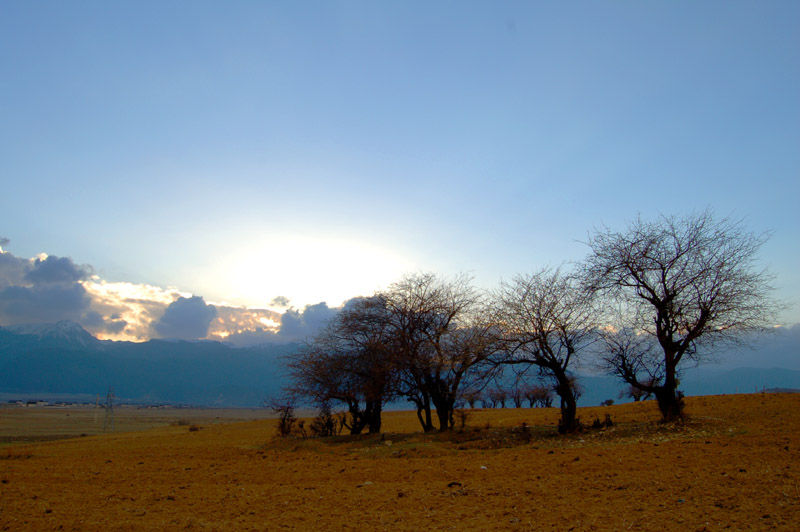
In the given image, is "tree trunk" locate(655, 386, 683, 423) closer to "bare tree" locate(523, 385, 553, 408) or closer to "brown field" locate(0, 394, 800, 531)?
"brown field" locate(0, 394, 800, 531)

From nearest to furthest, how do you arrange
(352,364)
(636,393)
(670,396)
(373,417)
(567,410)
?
1. (670,396)
2. (567,410)
3. (352,364)
4. (373,417)
5. (636,393)

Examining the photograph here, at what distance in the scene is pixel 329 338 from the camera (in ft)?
82.1

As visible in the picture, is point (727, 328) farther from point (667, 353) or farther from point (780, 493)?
point (780, 493)

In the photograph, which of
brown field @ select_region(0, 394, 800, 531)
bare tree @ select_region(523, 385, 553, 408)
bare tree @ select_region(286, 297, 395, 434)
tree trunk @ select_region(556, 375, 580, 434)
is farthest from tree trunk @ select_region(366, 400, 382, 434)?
bare tree @ select_region(523, 385, 553, 408)

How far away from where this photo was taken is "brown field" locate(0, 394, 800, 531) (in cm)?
818

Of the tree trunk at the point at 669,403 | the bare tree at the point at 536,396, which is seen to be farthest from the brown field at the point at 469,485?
the bare tree at the point at 536,396

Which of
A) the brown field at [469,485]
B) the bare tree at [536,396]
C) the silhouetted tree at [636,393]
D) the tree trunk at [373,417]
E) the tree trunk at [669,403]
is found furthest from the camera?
the bare tree at [536,396]

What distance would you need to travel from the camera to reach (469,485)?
11078 millimetres

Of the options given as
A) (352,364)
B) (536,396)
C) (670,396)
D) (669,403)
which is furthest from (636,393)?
(352,364)

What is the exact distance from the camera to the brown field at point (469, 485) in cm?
818

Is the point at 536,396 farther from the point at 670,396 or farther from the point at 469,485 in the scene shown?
the point at 469,485

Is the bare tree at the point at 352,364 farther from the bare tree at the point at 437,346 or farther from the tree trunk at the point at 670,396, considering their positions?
the tree trunk at the point at 670,396

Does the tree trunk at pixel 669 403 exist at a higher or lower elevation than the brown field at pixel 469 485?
higher

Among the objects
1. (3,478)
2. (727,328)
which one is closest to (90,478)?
(3,478)
